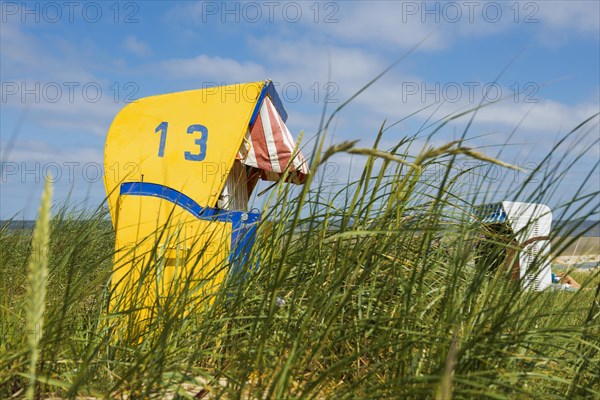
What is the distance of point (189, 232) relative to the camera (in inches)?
118

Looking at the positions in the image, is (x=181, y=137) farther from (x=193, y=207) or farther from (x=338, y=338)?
(x=338, y=338)

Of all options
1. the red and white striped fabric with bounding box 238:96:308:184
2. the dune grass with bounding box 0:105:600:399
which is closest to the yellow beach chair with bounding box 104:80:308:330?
the red and white striped fabric with bounding box 238:96:308:184

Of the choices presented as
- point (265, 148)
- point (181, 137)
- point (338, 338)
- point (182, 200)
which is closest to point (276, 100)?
point (265, 148)

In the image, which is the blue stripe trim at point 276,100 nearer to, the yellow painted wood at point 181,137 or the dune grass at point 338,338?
the yellow painted wood at point 181,137

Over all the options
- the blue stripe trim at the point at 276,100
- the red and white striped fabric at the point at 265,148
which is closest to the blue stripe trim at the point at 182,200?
the red and white striped fabric at the point at 265,148

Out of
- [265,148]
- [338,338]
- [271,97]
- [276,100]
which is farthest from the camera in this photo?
[276,100]

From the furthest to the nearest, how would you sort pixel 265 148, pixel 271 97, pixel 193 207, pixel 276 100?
pixel 276 100, pixel 271 97, pixel 265 148, pixel 193 207

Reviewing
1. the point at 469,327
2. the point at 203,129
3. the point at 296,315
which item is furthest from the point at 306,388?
the point at 203,129

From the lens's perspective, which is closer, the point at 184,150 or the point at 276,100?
the point at 184,150

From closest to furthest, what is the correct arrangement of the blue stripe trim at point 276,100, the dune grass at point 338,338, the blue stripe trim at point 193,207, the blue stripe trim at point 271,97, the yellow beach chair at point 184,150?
the dune grass at point 338,338 < the blue stripe trim at point 193,207 < the yellow beach chair at point 184,150 < the blue stripe trim at point 271,97 < the blue stripe trim at point 276,100

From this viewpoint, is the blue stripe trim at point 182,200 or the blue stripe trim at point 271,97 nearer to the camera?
the blue stripe trim at point 182,200

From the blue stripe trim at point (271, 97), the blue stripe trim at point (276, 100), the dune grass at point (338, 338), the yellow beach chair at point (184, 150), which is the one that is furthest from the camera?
the blue stripe trim at point (276, 100)

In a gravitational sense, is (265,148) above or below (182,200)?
above

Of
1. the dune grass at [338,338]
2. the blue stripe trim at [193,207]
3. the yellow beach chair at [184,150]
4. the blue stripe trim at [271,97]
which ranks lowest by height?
the dune grass at [338,338]
